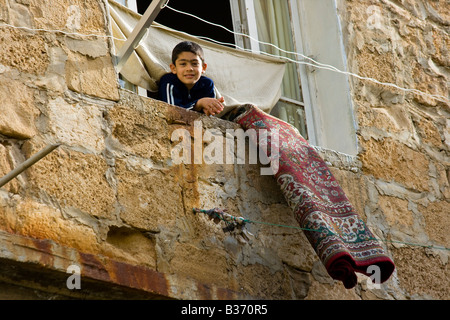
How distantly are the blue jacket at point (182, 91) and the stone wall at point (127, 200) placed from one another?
219 millimetres

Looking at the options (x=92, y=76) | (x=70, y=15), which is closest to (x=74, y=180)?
(x=92, y=76)

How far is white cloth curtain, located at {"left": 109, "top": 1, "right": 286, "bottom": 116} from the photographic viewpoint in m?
4.86

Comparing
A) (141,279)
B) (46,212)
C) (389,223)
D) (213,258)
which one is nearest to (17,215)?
(46,212)

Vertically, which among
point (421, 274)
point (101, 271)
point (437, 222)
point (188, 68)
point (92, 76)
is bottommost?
point (101, 271)

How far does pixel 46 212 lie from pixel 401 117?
2.44 m

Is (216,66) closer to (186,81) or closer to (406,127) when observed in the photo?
(186,81)

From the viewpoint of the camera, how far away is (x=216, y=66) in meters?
5.31

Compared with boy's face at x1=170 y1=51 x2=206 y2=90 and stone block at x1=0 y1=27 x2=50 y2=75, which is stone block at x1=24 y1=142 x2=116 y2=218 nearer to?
stone block at x1=0 y1=27 x2=50 y2=75

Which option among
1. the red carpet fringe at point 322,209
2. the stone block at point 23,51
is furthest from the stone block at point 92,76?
the red carpet fringe at point 322,209

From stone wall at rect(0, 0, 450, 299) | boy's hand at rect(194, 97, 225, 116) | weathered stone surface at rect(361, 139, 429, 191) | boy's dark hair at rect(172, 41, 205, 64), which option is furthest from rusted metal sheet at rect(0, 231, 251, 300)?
weathered stone surface at rect(361, 139, 429, 191)

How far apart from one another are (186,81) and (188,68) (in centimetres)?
6

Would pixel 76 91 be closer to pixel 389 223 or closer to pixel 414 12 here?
pixel 389 223

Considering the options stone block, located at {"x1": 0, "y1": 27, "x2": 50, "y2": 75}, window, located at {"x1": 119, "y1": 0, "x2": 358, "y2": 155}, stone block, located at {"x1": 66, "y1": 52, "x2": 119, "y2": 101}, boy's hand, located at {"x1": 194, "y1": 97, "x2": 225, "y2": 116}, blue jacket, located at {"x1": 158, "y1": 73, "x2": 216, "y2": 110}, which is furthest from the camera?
window, located at {"x1": 119, "y1": 0, "x2": 358, "y2": 155}
